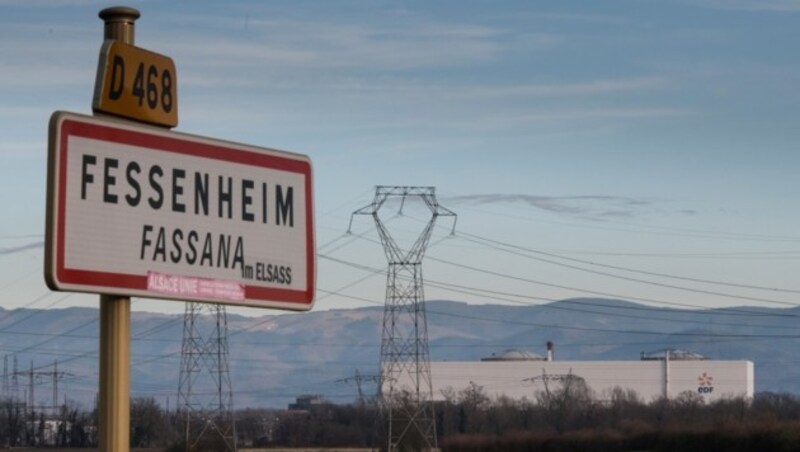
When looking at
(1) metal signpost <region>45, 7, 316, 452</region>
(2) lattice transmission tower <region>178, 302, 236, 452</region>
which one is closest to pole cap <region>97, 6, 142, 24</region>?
(1) metal signpost <region>45, 7, 316, 452</region>

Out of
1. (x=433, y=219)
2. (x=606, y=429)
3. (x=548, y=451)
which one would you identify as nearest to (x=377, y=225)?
(x=433, y=219)

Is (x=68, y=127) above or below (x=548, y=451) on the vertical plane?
above

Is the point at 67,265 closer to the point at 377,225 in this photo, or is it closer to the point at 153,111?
the point at 153,111

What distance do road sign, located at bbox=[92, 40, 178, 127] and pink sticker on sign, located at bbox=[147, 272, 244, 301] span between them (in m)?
Result: 0.57

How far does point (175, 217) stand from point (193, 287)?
251 millimetres

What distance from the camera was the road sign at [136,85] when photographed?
549 cm

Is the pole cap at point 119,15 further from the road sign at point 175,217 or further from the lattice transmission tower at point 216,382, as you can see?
the lattice transmission tower at point 216,382

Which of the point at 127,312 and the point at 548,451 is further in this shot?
the point at 548,451

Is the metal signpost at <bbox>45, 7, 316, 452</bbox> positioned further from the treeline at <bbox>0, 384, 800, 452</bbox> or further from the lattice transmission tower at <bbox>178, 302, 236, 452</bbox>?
the treeline at <bbox>0, 384, 800, 452</bbox>

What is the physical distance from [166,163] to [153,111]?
0.29 metres

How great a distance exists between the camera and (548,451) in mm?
100312

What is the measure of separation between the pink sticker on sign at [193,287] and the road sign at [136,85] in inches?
22.4

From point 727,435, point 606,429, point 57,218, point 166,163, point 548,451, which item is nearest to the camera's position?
point 57,218

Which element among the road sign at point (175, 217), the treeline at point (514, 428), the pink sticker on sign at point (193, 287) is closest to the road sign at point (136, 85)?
the road sign at point (175, 217)
